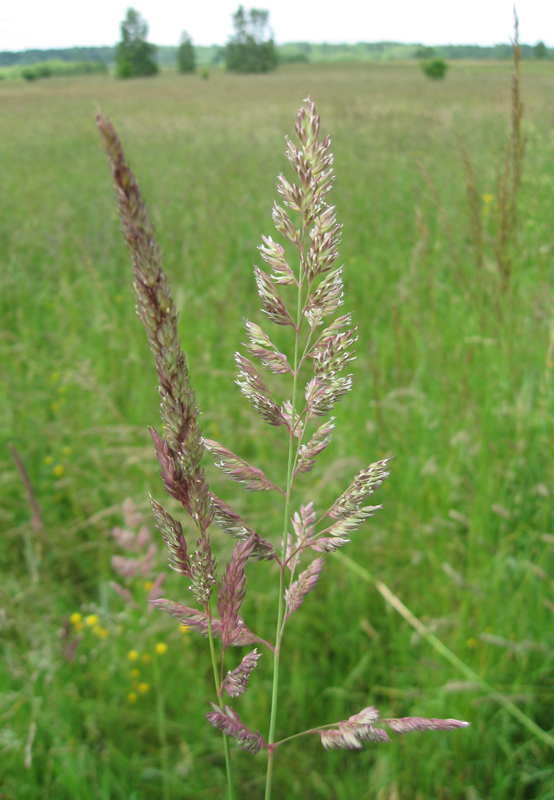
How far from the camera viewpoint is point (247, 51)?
202 feet

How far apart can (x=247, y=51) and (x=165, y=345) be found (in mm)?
73015

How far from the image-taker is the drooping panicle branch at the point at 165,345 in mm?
271

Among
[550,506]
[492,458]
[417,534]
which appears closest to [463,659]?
[417,534]

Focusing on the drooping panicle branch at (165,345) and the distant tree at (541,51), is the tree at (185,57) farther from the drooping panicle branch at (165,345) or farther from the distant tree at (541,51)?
the drooping panicle branch at (165,345)

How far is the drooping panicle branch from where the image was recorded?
0.27 meters

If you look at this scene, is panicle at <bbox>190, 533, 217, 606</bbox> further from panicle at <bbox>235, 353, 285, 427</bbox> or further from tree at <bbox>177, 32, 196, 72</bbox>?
tree at <bbox>177, 32, 196, 72</bbox>

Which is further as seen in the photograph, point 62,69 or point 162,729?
point 62,69

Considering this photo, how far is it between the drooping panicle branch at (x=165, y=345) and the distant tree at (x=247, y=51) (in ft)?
216

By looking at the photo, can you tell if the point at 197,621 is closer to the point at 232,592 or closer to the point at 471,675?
the point at 232,592

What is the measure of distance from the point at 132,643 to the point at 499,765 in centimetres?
121

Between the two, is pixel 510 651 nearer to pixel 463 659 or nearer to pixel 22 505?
pixel 463 659

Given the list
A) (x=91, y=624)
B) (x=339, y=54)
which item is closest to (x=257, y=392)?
(x=91, y=624)

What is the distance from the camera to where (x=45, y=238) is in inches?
198

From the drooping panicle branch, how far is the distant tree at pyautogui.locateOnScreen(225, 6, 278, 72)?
6572 centimetres
